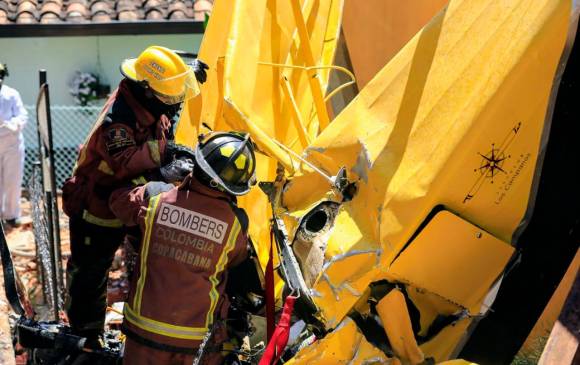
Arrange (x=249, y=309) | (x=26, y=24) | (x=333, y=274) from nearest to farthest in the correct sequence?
(x=333, y=274) < (x=249, y=309) < (x=26, y=24)

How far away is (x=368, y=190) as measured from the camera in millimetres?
3641

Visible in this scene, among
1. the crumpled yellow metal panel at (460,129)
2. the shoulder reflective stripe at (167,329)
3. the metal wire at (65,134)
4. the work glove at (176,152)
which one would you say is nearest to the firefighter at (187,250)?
the shoulder reflective stripe at (167,329)

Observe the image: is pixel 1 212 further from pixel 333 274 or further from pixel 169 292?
pixel 333 274

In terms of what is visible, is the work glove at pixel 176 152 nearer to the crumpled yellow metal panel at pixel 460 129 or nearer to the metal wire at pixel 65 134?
the crumpled yellow metal panel at pixel 460 129

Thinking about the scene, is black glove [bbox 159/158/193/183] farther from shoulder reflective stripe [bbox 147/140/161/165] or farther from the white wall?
the white wall

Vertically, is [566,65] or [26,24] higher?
[566,65]

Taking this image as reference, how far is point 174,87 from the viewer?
182 inches

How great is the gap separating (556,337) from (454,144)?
2.84ft

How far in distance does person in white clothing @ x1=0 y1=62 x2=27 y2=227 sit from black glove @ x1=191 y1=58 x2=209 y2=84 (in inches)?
184

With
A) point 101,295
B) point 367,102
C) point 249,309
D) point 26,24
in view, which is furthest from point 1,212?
point 367,102

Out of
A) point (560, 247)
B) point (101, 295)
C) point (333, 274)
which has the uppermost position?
point (560, 247)

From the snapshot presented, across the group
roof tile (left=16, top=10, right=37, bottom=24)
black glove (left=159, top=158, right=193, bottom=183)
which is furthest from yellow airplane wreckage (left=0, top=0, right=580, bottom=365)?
roof tile (left=16, top=10, right=37, bottom=24)

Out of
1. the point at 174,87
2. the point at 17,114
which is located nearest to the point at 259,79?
the point at 174,87

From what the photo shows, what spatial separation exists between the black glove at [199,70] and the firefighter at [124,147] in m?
0.02
